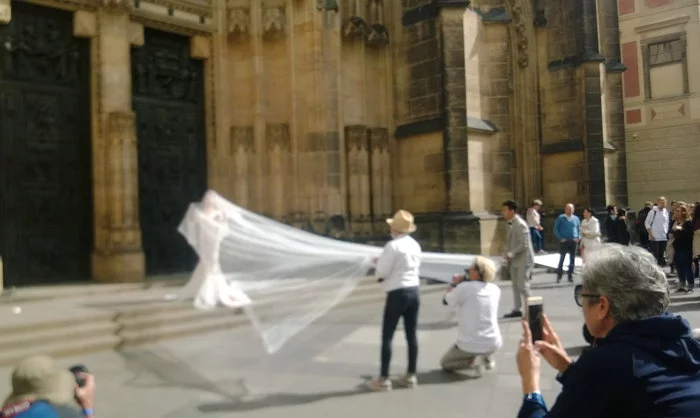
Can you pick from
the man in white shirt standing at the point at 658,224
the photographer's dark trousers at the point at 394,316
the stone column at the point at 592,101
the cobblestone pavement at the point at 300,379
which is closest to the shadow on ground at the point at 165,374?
the cobblestone pavement at the point at 300,379

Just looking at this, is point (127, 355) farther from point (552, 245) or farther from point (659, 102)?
point (659, 102)

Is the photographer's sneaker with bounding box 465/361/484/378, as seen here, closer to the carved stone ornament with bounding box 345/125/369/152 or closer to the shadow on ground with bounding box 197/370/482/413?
the shadow on ground with bounding box 197/370/482/413

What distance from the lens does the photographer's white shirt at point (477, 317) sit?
6367mm

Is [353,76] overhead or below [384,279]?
overhead

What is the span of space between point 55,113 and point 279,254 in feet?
21.4

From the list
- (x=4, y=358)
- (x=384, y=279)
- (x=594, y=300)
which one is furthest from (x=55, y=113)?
(x=594, y=300)

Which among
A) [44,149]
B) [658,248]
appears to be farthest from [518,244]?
[44,149]

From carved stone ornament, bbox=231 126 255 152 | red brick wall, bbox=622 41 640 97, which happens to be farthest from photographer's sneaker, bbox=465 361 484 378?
red brick wall, bbox=622 41 640 97

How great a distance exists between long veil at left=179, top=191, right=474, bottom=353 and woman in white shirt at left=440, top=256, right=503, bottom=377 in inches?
26.6

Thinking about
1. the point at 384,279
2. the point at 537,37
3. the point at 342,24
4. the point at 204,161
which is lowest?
the point at 384,279

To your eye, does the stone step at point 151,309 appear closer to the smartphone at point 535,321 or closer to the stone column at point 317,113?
the stone column at point 317,113

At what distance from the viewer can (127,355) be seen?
→ 7.46m

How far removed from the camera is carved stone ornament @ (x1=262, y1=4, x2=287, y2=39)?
13.8 meters

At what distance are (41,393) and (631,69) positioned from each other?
35044 millimetres
